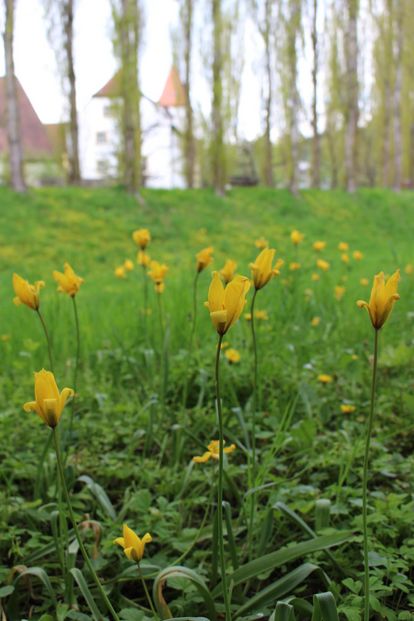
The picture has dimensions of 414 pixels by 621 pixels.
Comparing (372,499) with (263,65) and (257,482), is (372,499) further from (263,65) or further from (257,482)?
(263,65)

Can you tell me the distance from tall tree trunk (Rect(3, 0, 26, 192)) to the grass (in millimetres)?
6318

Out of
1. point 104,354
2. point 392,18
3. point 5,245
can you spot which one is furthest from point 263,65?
point 104,354

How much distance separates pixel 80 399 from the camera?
2080 mm

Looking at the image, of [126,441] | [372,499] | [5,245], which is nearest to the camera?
[372,499]

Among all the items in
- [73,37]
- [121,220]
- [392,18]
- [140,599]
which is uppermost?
[392,18]

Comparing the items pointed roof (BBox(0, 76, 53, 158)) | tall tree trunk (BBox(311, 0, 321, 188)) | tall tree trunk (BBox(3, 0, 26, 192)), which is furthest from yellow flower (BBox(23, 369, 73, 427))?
pointed roof (BBox(0, 76, 53, 158))

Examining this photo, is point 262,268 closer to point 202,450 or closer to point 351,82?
point 202,450

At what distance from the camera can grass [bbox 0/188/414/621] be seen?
1.20 meters

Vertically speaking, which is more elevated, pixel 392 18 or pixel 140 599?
pixel 392 18

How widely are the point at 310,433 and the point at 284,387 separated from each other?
371 mm

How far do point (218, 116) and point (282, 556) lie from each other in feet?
37.9

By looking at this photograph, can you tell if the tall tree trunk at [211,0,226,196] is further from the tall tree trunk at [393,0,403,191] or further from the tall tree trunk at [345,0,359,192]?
the tall tree trunk at [393,0,403,191]

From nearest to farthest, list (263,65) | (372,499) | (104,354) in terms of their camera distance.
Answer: (372,499) < (104,354) < (263,65)

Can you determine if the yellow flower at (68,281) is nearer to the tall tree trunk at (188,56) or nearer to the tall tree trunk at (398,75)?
the tall tree trunk at (188,56)
